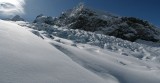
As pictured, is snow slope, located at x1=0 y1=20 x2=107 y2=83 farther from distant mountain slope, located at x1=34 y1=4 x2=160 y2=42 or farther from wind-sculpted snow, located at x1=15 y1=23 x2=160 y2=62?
distant mountain slope, located at x1=34 y1=4 x2=160 y2=42

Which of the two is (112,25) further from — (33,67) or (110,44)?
(33,67)

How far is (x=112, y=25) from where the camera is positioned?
71.1m

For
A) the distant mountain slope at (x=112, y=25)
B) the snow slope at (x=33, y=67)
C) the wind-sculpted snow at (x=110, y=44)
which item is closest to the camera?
the snow slope at (x=33, y=67)

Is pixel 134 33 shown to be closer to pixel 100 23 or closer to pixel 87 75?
pixel 100 23

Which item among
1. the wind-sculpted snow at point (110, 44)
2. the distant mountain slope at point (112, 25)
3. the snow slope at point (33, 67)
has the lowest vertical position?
the snow slope at point (33, 67)

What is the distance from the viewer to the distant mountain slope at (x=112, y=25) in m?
62.2

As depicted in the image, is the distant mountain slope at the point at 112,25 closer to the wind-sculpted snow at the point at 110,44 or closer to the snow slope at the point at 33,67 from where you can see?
the wind-sculpted snow at the point at 110,44

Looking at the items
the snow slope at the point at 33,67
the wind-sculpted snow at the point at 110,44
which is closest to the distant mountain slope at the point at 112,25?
Result: the wind-sculpted snow at the point at 110,44

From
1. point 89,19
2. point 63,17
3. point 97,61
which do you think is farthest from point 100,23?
point 97,61

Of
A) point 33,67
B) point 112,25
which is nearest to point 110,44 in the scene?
point 33,67

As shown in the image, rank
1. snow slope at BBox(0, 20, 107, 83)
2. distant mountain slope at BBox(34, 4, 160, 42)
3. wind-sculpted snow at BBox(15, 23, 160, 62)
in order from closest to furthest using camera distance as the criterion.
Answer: snow slope at BBox(0, 20, 107, 83), wind-sculpted snow at BBox(15, 23, 160, 62), distant mountain slope at BBox(34, 4, 160, 42)

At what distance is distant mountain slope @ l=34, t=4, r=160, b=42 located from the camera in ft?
204

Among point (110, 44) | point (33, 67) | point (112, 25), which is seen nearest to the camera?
point (33, 67)

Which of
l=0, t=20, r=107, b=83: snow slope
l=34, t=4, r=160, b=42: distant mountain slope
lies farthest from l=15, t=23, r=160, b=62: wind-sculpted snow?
l=34, t=4, r=160, b=42: distant mountain slope
